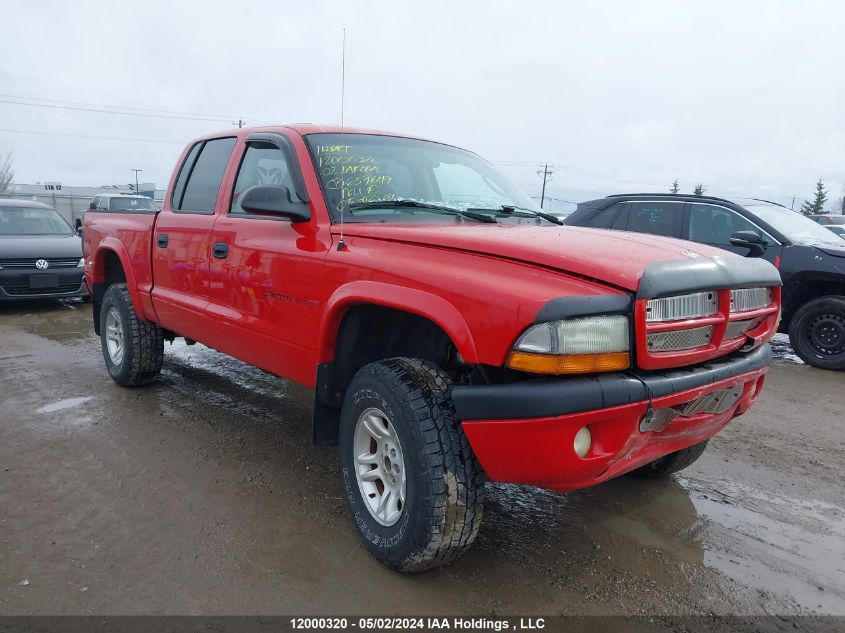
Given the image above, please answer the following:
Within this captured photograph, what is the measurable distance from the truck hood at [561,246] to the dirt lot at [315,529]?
131cm

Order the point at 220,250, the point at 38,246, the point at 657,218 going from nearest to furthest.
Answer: the point at 220,250
the point at 657,218
the point at 38,246

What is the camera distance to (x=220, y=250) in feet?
11.7

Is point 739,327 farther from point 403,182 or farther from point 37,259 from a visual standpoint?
point 37,259

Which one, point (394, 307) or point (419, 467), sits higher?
point (394, 307)

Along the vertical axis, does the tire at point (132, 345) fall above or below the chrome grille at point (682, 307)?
below

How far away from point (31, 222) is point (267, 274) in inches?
326

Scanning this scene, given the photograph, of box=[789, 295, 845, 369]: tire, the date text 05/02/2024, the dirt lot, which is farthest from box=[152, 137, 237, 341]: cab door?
box=[789, 295, 845, 369]: tire

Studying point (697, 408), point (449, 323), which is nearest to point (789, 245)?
point (697, 408)

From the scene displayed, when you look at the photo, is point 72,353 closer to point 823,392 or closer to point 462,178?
point 462,178

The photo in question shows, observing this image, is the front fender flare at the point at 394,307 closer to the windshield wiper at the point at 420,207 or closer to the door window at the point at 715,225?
the windshield wiper at the point at 420,207

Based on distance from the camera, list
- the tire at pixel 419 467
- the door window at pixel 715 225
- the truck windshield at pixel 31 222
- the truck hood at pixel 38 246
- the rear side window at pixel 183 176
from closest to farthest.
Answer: the tire at pixel 419 467
the rear side window at pixel 183 176
the door window at pixel 715 225
the truck hood at pixel 38 246
the truck windshield at pixel 31 222

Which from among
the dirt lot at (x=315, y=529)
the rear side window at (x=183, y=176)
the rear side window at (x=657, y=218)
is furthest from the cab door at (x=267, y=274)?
the rear side window at (x=657, y=218)

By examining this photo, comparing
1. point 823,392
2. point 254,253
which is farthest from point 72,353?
point 823,392

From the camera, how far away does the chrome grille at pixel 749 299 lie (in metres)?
2.52
